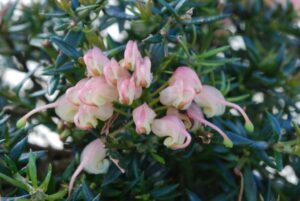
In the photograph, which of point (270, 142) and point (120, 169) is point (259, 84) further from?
point (120, 169)

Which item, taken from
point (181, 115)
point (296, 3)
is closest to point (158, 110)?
point (181, 115)

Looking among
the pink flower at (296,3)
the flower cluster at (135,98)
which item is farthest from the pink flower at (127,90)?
the pink flower at (296,3)

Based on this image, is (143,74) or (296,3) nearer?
(143,74)

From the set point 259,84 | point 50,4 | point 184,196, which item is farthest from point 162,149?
point 50,4

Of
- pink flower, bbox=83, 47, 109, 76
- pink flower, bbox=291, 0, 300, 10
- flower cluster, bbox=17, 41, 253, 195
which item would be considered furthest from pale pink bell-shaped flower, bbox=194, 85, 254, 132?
pink flower, bbox=291, 0, 300, 10

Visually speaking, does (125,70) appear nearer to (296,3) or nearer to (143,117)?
(143,117)

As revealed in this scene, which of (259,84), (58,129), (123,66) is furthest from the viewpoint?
(259,84)

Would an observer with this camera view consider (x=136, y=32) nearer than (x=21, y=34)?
Yes

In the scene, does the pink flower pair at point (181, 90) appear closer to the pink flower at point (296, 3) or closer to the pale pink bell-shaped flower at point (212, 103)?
the pale pink bell-shaped flower at point (212, 103)
